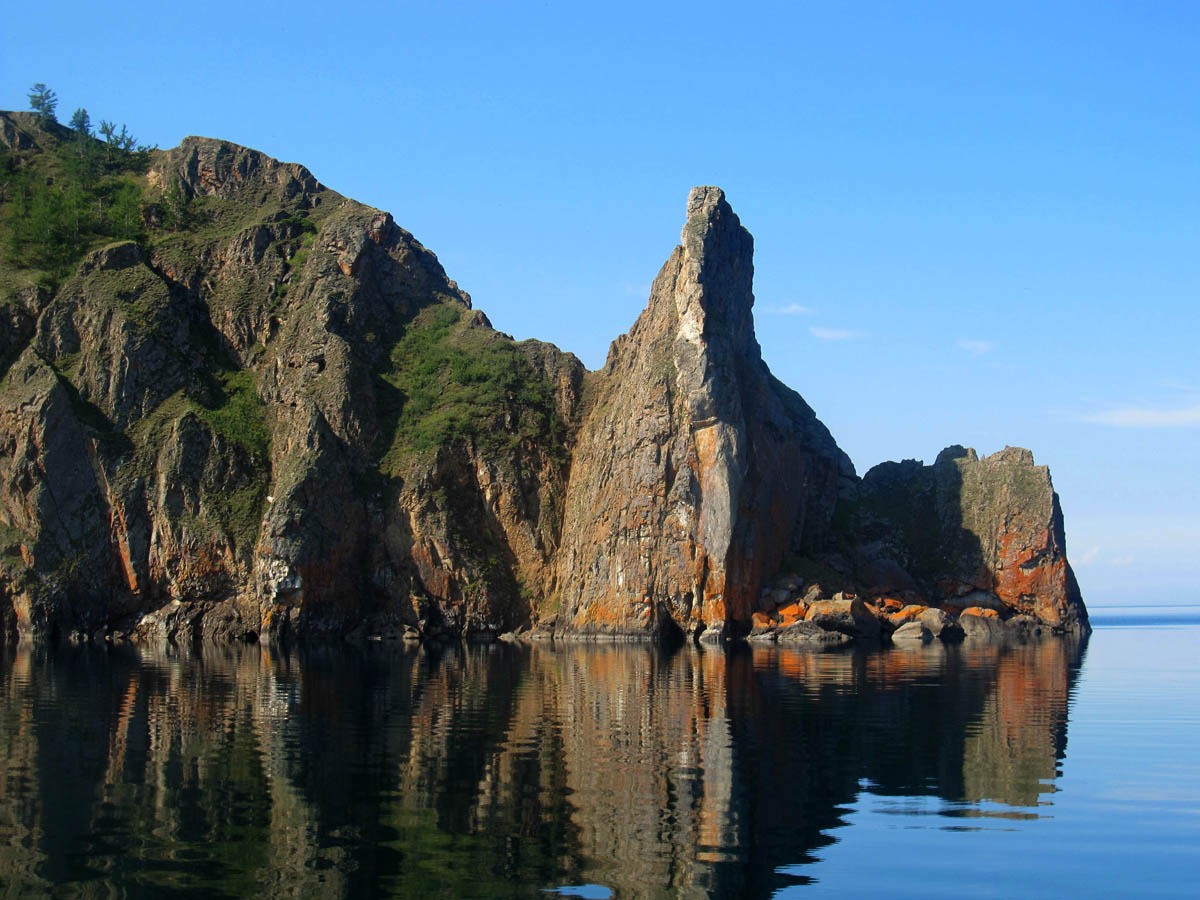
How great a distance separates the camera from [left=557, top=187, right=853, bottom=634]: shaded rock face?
8069cm

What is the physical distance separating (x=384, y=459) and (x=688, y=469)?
23782 millimetres

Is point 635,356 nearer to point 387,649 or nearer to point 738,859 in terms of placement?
point 387,649

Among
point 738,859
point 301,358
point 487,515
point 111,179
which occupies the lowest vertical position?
point 738,859

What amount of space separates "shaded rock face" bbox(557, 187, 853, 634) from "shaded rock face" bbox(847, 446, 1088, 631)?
10510 millimetres

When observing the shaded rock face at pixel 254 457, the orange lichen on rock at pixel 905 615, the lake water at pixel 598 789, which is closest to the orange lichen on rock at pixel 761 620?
the orange lichen on rock at pixel 905 615

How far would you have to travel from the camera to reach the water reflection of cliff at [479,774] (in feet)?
56.0

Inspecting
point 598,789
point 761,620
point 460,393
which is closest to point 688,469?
point 761,620

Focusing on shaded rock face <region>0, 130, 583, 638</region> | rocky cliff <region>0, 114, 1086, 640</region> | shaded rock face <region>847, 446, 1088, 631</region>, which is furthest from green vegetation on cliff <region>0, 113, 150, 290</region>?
shaded rock face <region>847, 446, 1088, 631</region>

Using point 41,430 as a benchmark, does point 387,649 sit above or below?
below

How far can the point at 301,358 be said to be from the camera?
312ft

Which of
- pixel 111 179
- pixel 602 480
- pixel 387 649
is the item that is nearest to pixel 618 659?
pixel 387 649

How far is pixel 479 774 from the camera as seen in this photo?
24.5m

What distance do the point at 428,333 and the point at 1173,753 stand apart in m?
81.2

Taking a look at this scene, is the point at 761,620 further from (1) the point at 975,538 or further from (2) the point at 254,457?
(2) the point at 254,457
